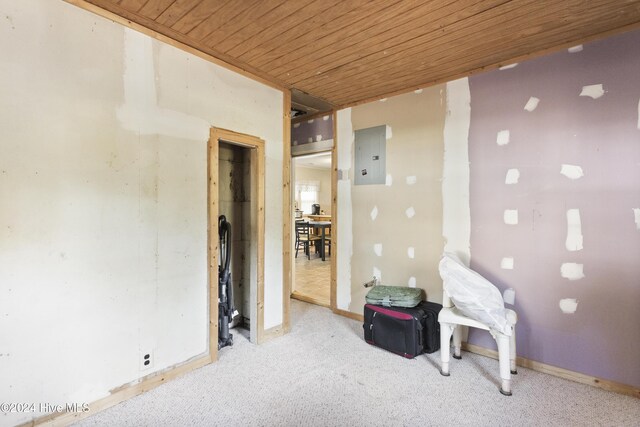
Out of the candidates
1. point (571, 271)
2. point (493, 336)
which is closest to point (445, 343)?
point (493, 336)

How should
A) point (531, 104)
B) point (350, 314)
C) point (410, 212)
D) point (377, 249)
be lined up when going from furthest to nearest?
point (350, 314)
point (377, 249)
point (410, 212)
point (531, 104)

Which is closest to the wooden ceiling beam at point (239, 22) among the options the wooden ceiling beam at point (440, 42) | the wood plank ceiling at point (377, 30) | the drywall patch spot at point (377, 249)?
the wood plank ceiling at point (377, 30)

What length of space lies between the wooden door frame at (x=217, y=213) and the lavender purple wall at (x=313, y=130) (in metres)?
1.26

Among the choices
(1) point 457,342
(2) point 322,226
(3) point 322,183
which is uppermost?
(3) point 322,183

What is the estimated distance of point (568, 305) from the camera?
93.5 inches

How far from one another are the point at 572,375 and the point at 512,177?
5.23 ft

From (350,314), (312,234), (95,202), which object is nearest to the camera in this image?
(95,202)

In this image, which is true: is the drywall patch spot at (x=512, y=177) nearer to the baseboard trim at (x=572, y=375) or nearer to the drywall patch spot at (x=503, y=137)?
the drywall patch spot at (x=503, y=137)

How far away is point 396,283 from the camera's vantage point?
338cm

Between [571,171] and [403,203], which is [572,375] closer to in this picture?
[571,171]

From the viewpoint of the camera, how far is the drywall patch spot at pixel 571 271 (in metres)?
2.33

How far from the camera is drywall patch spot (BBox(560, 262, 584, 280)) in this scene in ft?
7.66

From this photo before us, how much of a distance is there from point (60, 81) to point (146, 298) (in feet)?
4.78

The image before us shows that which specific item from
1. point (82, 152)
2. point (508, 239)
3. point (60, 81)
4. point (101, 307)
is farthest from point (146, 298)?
point (508, 239)
